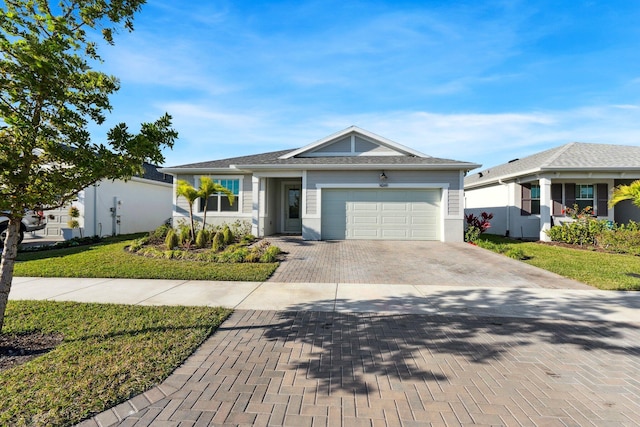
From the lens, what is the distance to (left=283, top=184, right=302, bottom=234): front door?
16734 mm

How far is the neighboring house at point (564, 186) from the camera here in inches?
557

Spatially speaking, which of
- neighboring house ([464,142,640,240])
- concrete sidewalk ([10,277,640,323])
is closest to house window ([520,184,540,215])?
neighboring house ([464,142,640,240])

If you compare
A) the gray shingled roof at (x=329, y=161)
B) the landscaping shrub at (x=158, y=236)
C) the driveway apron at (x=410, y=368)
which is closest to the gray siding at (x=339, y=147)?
the gray shingled roof at (x=329, y=161)

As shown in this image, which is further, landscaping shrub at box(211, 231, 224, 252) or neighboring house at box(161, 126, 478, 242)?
neighboring house at box(161, 126, 478, 242)

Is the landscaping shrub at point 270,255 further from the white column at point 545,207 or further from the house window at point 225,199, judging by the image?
the white column at point 545,207

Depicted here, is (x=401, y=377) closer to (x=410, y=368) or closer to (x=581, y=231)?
(x=410, y=368)

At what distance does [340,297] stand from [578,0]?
10799 millimetres

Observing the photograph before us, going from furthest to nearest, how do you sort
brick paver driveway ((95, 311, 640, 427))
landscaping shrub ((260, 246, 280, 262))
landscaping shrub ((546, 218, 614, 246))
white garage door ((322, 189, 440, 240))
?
white garage door ((322, 189, 440, 240))
landscaping shrub ((546, 218, 614, 246))
landscaping shrub ((260, 246, 280, 262))
brick paver driveway ((95, 311, 640, 427))

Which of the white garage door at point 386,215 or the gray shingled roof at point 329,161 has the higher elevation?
the gray shingled roof at point 329,161

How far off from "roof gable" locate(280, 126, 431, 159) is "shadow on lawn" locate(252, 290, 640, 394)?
11.1m

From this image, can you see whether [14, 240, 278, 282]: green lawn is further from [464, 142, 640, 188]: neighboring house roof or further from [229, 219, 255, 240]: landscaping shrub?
[464, 142, 640, 188]: neighboring house roof

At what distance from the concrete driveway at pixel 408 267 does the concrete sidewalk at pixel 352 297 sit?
1.76 ft

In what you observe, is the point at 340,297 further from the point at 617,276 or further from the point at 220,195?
the point at 220,195

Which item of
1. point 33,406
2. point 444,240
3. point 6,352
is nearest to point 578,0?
point 444,240
